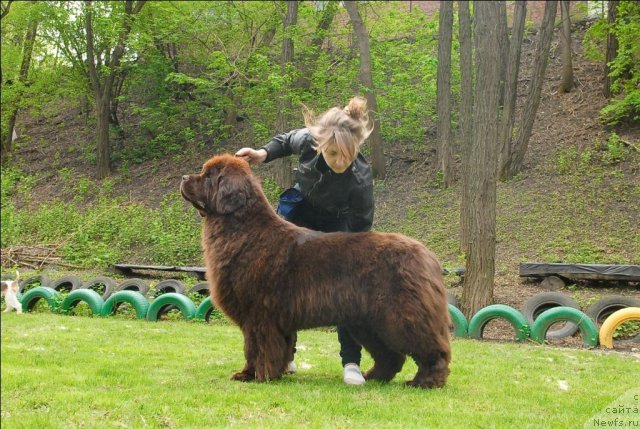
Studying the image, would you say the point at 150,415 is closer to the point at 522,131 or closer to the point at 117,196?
the point at 522,131

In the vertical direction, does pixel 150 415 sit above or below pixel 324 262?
below

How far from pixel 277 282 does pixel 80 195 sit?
41.6ft

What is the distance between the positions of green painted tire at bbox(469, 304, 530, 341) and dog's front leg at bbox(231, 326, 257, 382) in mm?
3932

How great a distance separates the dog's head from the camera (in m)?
4.69

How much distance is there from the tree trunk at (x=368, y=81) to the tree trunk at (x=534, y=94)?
3.47m

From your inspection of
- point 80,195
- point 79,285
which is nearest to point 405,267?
point 79,285

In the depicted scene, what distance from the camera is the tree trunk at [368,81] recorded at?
1644 cm

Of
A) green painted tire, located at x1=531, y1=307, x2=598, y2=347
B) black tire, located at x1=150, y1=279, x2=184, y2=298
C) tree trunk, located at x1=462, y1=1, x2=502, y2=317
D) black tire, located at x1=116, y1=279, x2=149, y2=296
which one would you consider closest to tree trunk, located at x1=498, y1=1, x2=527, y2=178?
tree trunk, located at x1=462, y1=1, x2=502, y2=317

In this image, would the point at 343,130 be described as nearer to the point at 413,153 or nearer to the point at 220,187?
the point at 220,187

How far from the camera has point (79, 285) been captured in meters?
10.0

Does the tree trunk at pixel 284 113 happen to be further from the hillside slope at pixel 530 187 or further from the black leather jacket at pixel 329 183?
the black leather jacket at pixel 329 183

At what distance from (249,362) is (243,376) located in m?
0.11

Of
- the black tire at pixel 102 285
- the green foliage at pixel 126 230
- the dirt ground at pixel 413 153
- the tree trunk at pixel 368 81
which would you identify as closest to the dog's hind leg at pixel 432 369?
the black tire at pixel 102 285

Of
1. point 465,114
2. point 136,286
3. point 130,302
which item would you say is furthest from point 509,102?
point 130,302
